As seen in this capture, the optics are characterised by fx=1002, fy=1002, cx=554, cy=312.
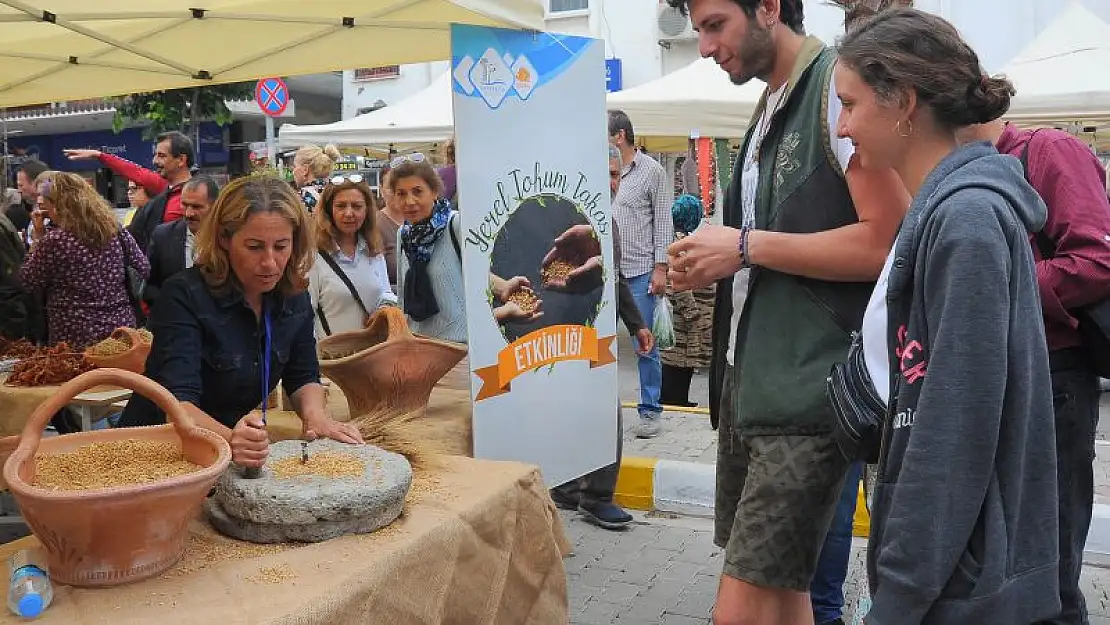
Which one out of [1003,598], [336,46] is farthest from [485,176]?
[1003,598]

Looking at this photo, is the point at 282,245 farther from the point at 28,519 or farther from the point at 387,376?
the point at 28,519

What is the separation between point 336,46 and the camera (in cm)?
414

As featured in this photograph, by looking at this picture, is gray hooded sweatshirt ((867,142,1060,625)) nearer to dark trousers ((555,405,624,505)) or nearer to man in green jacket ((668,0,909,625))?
man in green jacket ((668,0,909,625))

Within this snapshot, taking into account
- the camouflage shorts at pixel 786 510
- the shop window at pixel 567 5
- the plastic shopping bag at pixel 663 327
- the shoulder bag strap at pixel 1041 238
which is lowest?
the plastic shopping bag at pixel 663 327

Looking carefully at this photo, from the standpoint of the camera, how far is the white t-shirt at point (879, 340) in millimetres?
1597

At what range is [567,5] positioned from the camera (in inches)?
740

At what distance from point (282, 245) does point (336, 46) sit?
1840 millimetres

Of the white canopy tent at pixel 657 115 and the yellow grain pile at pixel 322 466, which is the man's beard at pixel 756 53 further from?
the white canopy tent at pixel 657 115

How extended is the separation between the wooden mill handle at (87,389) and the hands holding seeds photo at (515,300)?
1498 millimetres

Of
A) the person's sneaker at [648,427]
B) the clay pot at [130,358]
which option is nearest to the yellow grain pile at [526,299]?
A: the clay pot at [130,358]

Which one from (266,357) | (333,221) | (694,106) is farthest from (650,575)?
(694,106)

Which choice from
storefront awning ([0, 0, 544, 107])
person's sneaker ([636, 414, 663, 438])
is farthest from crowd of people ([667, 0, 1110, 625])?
person's sneaker ([636, 414, 663, 438])

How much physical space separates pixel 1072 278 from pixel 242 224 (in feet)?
6.65

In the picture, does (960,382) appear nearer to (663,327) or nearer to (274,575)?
(274,575)
